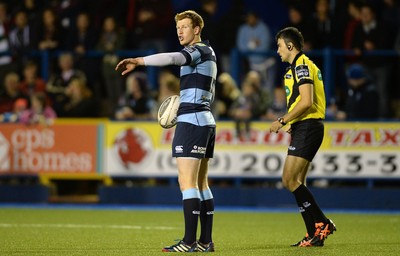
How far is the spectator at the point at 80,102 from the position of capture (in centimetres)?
1798

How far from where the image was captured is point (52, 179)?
59.6ft

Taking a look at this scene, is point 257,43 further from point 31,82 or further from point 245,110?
point 31,82

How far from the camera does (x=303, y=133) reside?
33.4ft

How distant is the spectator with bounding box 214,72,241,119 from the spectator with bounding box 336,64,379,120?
1951mm

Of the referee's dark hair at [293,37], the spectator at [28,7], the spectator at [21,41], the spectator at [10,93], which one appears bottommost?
the spectator at [10,93]

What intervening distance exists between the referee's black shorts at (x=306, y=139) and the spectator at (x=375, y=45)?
281 inches

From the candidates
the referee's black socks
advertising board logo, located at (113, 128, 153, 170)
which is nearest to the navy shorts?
the referee's black socks

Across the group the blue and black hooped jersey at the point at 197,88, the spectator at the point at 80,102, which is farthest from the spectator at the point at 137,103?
the blue and black hooped jersey at the point at 197,88

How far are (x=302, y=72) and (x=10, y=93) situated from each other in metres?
9.86

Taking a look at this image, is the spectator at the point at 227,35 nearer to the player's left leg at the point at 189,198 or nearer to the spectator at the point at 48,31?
the spectator at the point at 48,31

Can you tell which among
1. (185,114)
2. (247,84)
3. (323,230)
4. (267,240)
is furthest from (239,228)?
(247,84)

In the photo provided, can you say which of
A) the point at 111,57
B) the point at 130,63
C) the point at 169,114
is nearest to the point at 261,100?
the point at 111,57

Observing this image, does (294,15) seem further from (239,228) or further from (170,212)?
(239,228)

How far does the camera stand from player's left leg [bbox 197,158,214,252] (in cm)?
955
